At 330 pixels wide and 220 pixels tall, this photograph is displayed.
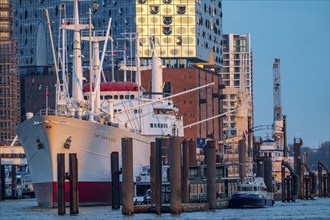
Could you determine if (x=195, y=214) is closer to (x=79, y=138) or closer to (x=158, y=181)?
(x=158, y=181)

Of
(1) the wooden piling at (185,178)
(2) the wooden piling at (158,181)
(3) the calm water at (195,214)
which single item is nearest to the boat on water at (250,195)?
(3) the calm water at (195,214)

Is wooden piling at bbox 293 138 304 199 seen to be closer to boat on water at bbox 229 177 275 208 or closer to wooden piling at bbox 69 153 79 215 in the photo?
boat on water at bbox 229 177 275 208

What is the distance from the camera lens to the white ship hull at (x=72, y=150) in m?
113

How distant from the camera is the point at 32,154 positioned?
386 feet

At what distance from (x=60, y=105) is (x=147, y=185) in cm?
1303

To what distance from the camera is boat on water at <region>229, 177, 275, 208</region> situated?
376 feet

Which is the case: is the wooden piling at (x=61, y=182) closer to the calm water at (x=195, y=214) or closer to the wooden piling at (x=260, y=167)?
the calm water at (x=195, y=214)

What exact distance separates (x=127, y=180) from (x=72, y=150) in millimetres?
22967

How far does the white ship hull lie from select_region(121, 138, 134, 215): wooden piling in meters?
19.2

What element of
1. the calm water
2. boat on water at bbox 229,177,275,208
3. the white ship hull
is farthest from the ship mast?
boat on water at bbox 229,177,275,208

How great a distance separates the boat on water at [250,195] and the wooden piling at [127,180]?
2142cm

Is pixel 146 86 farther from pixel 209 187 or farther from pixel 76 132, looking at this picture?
pixel 209 187

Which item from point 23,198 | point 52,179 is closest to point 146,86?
point 23,198

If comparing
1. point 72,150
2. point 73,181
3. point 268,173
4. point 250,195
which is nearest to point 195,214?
point 73,181
